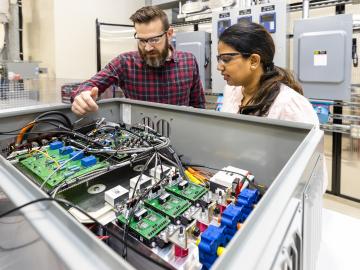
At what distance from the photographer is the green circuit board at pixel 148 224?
1.77ft

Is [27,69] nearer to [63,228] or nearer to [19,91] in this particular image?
[19,91]

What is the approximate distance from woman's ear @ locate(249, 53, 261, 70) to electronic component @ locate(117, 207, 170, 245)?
3.05ft

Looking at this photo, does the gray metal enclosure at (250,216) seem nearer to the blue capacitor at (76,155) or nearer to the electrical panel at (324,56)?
the blue capacitor at (76,155)

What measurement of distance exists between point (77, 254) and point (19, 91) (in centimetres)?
152

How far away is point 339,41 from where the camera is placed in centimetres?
200

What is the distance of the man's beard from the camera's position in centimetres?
155

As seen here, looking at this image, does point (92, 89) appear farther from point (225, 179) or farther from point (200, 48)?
point (200, 48)

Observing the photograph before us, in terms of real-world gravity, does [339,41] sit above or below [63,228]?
above

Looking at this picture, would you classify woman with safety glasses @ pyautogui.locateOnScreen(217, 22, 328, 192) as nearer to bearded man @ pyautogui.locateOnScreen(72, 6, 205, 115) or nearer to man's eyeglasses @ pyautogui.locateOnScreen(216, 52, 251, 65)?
man's eyeglasses @ pyautogui.locateOnScreen(216, 52, 251, 65)

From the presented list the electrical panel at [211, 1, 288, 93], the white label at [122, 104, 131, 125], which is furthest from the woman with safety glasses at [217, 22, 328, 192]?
the electrical panel at [211, 1, 288, 93]

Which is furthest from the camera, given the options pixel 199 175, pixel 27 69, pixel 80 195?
pixel 27 69

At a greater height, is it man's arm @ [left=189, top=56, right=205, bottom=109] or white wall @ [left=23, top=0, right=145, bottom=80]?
white wall @ [left=23, top=0, right=145, bottom=80]

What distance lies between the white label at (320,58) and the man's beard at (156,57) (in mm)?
1247

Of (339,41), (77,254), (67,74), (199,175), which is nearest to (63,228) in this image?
(77,254)
